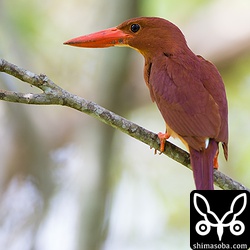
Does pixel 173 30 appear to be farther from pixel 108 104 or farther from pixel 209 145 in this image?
pixel 108 104

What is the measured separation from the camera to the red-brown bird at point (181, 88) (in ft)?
11.8

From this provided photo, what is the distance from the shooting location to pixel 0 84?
543cm

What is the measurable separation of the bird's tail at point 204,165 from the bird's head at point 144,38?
2.47 ft

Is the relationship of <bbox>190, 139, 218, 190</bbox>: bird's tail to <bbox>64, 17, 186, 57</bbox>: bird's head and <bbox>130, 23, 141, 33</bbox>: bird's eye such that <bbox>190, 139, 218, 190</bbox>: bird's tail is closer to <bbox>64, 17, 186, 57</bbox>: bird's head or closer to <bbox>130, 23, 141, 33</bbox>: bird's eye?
<bbox>64, 17, 186, 57</bbox>: bird's head

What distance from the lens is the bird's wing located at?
3.64m

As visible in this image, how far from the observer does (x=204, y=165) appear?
349 cm

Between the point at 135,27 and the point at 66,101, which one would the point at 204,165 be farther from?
the point at 135,27

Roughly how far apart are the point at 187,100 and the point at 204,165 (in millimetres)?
421

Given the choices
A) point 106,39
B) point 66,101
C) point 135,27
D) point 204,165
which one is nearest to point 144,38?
point 135,27

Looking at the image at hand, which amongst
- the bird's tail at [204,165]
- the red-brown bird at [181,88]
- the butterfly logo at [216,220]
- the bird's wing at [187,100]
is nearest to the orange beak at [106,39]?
the red-brown bird at [181,88]

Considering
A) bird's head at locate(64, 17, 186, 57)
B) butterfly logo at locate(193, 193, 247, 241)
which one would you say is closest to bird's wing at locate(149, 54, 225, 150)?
bird's head at locate(64, 17, 186, 57)

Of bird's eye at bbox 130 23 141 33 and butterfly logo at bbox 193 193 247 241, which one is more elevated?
bird's eye at bbox 130 23 141 33

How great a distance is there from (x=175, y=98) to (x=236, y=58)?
6.97ft

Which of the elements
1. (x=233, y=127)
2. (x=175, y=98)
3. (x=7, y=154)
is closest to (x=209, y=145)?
(x=175, y=98)
